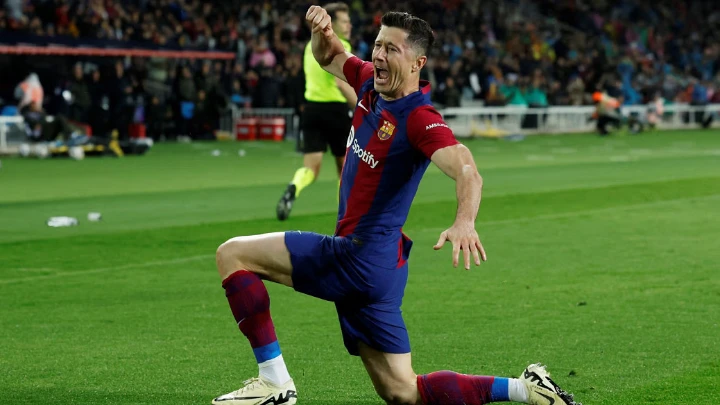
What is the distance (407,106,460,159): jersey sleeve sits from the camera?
5.48 metres

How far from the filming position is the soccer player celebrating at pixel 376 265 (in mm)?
5746

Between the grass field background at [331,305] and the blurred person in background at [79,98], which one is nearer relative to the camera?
the grass field background at [331,305]

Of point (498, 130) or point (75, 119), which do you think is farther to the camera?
point (498, 130)

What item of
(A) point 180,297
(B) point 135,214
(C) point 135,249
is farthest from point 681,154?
(A) point 180,297

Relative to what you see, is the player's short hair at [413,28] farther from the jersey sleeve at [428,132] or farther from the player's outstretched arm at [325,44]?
the player's outstretched arm at [325,44]

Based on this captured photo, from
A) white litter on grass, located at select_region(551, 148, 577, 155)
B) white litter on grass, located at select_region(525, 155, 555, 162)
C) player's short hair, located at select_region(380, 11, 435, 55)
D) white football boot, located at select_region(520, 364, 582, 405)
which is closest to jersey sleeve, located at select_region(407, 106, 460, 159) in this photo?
player's short hair, located at select_region(380, 11, 435, 55)

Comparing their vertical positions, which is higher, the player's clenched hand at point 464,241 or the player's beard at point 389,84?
the player's beard at point 389,84

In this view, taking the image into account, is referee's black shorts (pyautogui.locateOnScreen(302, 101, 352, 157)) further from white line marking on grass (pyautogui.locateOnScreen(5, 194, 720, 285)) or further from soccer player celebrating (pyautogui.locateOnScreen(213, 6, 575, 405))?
soccer player celebrating (pyautogui.locateOnScreen(213, 6, 575, 405))

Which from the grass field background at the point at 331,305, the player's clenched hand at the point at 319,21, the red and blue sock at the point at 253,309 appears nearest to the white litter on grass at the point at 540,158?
the grass field background at the point at 331,305

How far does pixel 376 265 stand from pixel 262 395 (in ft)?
2.63

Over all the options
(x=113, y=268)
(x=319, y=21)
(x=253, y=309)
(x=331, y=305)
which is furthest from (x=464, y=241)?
(x=113, y=268)

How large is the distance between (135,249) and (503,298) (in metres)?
4.22

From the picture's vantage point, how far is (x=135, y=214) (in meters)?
15.2

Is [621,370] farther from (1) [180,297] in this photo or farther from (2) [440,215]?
(2) [440,215]
